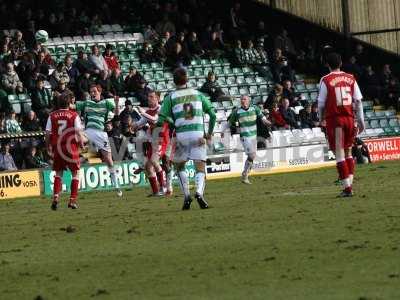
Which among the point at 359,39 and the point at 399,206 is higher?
the point at 359,39

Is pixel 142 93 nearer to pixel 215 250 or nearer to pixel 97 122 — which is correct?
pixel 97 122

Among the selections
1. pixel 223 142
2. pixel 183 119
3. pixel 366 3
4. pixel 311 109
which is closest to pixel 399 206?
pixel 183 119

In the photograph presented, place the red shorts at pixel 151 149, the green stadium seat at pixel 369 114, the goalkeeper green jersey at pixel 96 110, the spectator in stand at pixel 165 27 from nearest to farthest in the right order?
the red shorts at pixel 151 149 → the goalkeeper green jersey at pixel 96 110 → the spectator in stand at pixel 165 27 → the green stadium seat at pixel 369 114

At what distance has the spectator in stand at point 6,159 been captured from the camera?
3073 centimetres

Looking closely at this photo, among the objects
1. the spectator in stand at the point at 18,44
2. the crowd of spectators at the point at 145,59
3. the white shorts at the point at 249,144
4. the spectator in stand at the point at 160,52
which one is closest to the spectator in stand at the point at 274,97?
the crowd of spectators at the point at 145,59

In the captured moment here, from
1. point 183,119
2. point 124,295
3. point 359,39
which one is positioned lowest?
point 124,295

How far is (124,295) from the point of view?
10.8 meters

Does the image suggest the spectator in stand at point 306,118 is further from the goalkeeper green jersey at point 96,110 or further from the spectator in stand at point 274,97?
the goalkeeper green jersey at point 96,110

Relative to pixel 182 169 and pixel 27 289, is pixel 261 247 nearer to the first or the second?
pixel 27 289

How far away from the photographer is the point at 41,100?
108ft

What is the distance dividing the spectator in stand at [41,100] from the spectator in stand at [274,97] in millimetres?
7701

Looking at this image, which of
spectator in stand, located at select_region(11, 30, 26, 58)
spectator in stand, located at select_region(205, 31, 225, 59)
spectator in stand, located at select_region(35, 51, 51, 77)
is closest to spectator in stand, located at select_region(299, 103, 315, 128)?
spectator in stand, located at select_region(205, 31, 225, 59)

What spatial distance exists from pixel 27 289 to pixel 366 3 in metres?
32.2

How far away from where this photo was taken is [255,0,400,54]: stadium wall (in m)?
42.4
